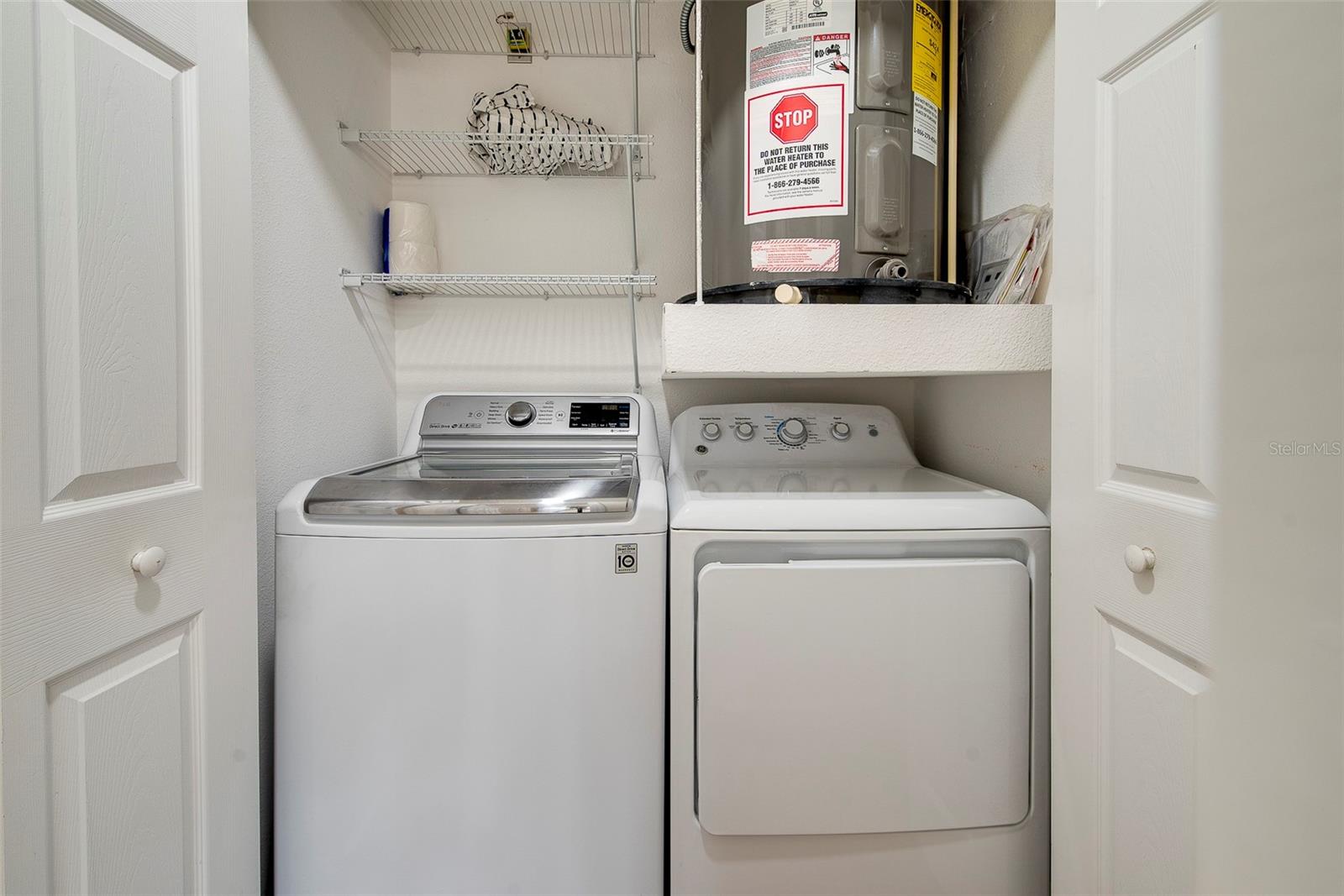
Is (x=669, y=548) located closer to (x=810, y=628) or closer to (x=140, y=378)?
(x=810, y=628)

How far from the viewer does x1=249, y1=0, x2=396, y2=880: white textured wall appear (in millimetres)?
1115

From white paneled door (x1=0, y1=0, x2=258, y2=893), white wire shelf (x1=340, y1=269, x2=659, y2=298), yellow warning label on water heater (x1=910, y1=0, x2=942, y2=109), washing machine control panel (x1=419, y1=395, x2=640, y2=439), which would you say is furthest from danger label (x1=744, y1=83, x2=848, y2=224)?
white paneled door (x1=0, y1=0, x2=258, y2=893)

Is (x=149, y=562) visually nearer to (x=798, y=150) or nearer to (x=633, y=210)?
(x=798, y=150)

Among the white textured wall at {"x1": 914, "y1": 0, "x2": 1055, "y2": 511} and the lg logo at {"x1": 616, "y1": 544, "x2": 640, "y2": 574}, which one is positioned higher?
the white textured wall at {"x1": 914, "y1": 0, "x2": 1055, "y2": 511}

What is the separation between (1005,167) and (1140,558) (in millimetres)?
803

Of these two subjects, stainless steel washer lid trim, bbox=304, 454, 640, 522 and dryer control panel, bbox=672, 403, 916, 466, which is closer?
stainless steel washer lid trim, bbox=304, 454, 640, 522

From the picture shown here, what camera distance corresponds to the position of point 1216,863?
19cm

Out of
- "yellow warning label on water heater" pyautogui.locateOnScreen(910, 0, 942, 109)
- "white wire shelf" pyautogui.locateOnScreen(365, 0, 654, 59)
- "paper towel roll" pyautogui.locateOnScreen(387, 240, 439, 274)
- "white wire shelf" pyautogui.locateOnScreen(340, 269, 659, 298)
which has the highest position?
"white wire shelf" pyautogui.locateOnScreen(365, 0, 654, 59)

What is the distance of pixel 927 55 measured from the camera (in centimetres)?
102

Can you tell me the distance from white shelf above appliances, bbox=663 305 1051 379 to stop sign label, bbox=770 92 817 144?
29cm

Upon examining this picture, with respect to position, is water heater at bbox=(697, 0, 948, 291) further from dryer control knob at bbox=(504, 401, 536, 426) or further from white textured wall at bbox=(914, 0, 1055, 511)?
dryer control knob at bbox=(504, 401, 536, 426)

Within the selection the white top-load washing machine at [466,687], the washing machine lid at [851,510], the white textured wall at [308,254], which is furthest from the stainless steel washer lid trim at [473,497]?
the white textured wall at [308,254]

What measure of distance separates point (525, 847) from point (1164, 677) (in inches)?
37.5

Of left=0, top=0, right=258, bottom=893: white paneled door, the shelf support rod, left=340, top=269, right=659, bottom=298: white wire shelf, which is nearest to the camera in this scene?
left=0, top=0, right=258, bottom=893: white paneled door
